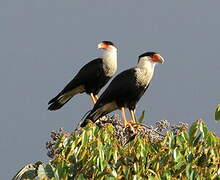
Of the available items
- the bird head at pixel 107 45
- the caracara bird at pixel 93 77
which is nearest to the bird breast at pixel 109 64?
the caracara bird at pixel 93 77

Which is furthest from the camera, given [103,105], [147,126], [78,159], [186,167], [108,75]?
[108,75]

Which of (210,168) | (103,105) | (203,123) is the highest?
(103,105)

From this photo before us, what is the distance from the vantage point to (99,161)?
221 inches

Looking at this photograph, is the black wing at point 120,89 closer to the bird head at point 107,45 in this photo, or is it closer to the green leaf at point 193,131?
the bird head at point 107,45

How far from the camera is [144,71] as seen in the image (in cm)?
1026

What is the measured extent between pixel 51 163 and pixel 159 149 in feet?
3.04

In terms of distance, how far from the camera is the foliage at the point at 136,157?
5.65 metres

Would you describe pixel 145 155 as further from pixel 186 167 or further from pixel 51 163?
pixel 51 163

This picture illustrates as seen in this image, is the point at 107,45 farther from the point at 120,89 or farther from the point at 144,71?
the point at 120,89

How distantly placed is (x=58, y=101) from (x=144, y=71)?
1991mm

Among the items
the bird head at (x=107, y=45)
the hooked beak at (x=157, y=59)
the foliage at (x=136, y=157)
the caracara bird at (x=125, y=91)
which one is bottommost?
the foliage at (x=136, y=157)

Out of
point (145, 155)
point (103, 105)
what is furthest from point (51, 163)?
point (103, 105)

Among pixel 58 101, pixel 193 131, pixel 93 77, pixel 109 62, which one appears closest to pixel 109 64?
pixel 109 62

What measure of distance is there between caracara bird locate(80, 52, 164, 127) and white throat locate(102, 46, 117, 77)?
113 centimetres
